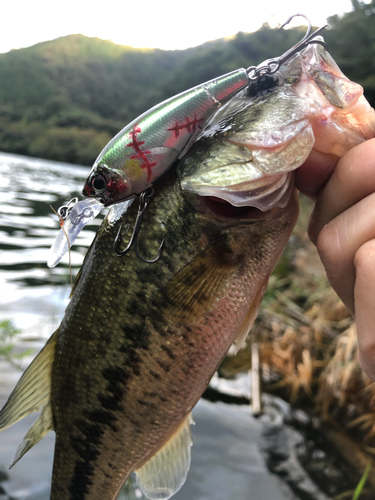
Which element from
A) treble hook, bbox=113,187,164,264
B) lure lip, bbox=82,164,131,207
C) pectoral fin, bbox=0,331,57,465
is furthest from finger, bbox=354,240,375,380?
pectoral fin, bbox=0,331,57,465

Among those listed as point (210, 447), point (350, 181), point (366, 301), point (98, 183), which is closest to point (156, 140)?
point (98, 183)

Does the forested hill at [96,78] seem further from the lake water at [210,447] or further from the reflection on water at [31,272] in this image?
the lake water at [210,447]

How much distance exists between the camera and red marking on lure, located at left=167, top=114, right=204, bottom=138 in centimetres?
129

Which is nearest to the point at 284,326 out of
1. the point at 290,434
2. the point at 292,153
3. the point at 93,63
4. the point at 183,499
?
the point at 290,434

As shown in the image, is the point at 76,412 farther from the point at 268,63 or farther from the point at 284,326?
the point at 284,326

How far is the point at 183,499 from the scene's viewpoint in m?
3.06

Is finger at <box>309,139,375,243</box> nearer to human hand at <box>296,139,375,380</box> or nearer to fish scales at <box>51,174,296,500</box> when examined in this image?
human hand at <box>296,139,375,380</box>

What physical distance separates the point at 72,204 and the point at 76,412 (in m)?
0.97

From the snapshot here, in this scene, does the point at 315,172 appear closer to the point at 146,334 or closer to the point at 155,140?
the point at 155,140

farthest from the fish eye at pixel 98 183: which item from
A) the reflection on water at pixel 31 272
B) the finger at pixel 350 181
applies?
the reflection on water at pixel 31 272

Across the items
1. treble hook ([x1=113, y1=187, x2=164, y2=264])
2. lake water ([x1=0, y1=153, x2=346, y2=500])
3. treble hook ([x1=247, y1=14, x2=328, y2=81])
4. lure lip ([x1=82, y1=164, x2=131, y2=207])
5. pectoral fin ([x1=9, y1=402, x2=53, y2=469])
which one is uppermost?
treble hook ([x1=247, y1=14, x2=328, y2=81])

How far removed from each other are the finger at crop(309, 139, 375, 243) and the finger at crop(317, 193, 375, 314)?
1.9 inches

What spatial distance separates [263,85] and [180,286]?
87 centimetres

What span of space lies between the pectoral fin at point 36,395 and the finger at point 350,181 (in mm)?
1412
